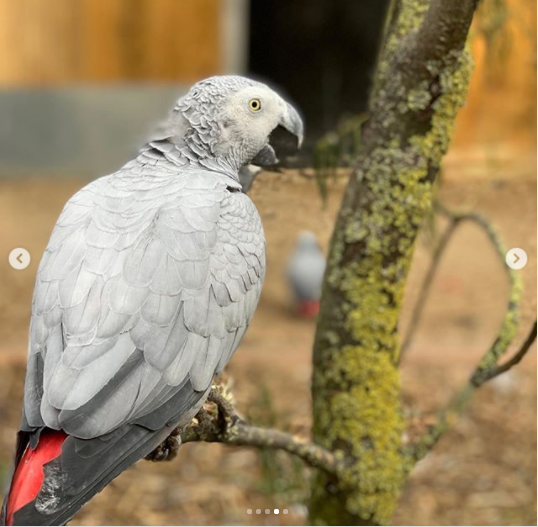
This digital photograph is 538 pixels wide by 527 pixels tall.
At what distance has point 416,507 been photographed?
1.81 meters

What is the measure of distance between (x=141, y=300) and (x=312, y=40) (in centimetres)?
446

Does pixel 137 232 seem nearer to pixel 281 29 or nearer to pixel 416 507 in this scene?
pixel 416 507

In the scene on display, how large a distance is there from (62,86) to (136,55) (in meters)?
0.37

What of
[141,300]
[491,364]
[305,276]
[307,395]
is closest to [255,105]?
[141,300]

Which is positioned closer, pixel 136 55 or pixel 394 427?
pixel 394 427

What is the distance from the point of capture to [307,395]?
229cm

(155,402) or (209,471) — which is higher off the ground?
(155,402)

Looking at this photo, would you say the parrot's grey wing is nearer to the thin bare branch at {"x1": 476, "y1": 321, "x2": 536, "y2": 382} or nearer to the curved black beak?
the curved black beak

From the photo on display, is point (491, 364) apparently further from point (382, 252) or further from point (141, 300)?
point (141, 300)

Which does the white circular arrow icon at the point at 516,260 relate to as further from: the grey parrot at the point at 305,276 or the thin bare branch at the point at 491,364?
the grey parrot at the point at 305,276

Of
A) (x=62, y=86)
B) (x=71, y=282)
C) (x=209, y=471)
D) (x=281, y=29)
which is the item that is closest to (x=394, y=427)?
(x=71, y=282)

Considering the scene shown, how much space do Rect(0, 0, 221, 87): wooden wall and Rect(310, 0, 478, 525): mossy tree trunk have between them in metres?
2.53

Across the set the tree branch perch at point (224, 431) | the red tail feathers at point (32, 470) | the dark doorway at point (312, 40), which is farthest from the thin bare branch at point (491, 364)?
the dark doorway at point (312, 40)

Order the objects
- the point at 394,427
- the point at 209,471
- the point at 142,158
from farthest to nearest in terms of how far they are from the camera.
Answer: the point at 209,471 → the point at 394,427 → the point at 142,158
